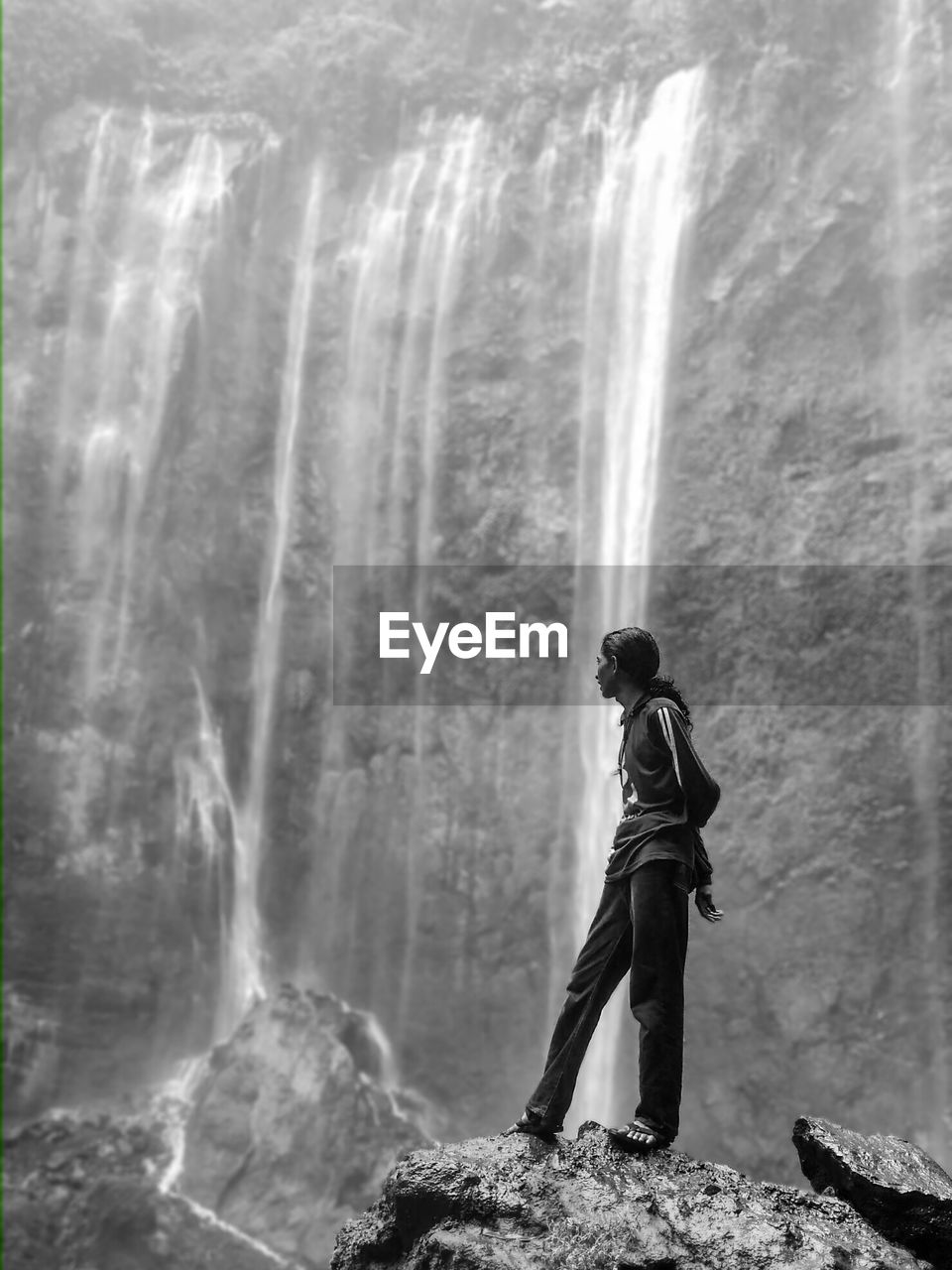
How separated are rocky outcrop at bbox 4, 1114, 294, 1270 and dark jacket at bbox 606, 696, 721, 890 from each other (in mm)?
12957

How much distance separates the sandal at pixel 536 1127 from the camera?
14.1 feet

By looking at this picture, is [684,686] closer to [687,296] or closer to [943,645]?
[943,645]

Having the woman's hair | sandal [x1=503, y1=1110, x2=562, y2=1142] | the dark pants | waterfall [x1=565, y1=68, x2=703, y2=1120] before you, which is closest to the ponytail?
the woman's hair

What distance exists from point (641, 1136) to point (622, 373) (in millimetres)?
16627

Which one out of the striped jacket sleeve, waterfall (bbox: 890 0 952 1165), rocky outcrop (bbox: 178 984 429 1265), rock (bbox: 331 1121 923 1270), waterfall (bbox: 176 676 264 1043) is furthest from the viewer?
waterfall (bbox: 176 676 264 1043)

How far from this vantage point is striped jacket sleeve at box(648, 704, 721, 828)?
4.40 metres

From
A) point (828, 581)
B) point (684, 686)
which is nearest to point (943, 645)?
point (828, 581)

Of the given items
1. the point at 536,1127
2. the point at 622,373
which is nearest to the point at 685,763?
the point at 536,1127

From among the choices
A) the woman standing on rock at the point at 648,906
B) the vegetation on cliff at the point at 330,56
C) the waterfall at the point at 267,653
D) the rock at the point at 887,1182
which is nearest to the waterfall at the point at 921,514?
the vegetation on cliff at the point at 330,56

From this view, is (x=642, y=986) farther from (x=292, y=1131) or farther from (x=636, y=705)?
(x=292, y=1131)

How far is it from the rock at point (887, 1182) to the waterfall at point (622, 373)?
519 inches

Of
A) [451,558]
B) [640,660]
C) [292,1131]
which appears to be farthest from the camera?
[451,558]

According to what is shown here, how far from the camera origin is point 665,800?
4430 millimetres

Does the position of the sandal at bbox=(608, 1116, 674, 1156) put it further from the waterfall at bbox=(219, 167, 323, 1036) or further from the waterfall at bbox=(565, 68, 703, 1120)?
the waterfall at bbox=(219, 167, 323, 1036)
